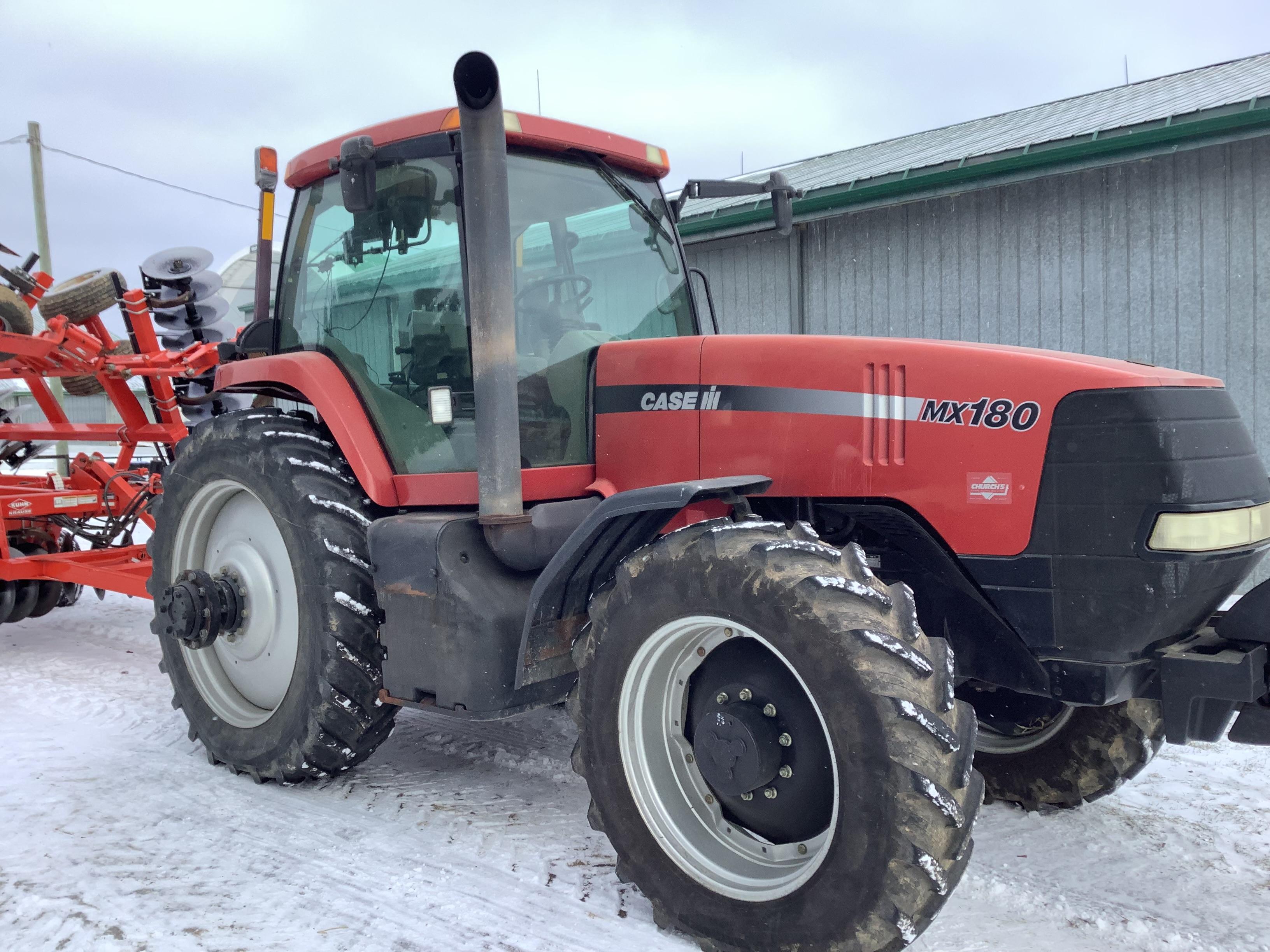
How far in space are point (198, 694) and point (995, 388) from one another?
11.0 ft

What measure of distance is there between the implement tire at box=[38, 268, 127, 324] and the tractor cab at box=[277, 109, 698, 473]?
3505 mm

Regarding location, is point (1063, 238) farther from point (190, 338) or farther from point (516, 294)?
point (190, 338)

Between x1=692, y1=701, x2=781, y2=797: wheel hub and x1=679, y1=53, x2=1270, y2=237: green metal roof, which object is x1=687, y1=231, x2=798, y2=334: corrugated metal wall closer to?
x1=679, y1=53, x2=1270, y2=237: green metal roof

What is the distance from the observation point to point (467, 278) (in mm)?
3350

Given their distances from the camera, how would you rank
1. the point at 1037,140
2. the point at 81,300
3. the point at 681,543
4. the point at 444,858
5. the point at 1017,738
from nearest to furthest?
1. the point at 681,543
2. the point at 444,858
3. the point at 1017,738
4. the point at 81,300
5. the point at 1037,140

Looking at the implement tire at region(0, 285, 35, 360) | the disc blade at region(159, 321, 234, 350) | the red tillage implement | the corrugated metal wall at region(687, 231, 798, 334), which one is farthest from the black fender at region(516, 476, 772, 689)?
the corrugated metal wall at region(687, 231, 798, 334)

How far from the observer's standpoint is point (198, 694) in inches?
163

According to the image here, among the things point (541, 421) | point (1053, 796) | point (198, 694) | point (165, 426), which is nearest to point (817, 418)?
point (541, 421)

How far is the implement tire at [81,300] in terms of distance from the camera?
6574mm

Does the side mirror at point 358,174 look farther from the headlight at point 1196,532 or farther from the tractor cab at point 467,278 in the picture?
the headlight at point 1196,532

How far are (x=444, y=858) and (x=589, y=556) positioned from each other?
1.09 m

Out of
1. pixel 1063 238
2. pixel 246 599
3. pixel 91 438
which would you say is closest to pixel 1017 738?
pixel 246 599

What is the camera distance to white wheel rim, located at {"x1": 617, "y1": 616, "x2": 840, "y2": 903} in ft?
8.53

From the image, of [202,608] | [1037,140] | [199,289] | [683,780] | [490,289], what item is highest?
[1037,140]
